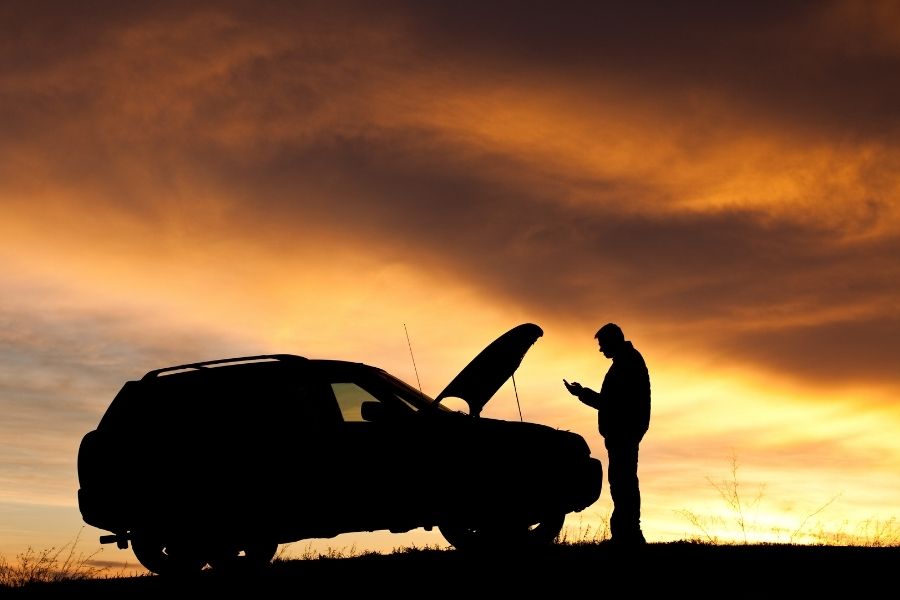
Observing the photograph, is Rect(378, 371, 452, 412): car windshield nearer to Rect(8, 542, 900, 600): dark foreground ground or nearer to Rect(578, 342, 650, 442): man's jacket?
Rect(8, 542, 900, 600): dark foreground ground

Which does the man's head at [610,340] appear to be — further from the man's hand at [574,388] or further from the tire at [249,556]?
the tire at [249,556]

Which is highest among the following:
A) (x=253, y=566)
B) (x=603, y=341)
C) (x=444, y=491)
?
(x=603, y=341)

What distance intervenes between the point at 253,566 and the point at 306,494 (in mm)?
1100

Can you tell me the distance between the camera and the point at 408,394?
11.3m

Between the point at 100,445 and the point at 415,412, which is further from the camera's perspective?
the point at 100,445

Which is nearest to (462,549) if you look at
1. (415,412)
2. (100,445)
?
(415,412)

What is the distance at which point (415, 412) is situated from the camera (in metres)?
10.9

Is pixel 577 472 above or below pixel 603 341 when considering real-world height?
below

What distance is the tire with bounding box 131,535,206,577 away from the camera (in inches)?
457

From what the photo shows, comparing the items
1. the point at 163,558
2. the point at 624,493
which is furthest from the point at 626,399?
the point at 163,558

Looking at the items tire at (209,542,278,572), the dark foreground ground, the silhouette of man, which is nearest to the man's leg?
the silhouette of man

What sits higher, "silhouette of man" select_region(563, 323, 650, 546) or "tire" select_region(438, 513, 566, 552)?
"silhouette of man" select_region(563, 323, 650, 546)

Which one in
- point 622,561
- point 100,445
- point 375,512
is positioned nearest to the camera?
point 622,561

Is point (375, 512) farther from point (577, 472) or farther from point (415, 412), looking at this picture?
point (577, 472)
